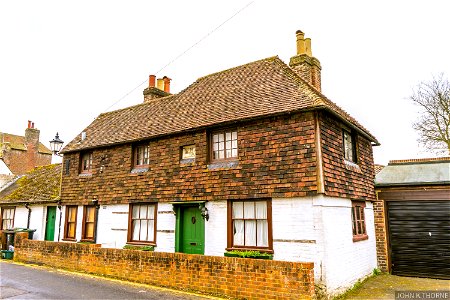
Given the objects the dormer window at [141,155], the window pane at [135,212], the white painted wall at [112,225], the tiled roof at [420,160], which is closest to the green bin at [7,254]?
the white painted wall at [112,225]

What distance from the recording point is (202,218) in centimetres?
1109

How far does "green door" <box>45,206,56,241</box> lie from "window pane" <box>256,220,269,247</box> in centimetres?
1171

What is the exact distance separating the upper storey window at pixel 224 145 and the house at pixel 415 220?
19.9 ft

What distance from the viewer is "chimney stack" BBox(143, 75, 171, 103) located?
17.7 meters

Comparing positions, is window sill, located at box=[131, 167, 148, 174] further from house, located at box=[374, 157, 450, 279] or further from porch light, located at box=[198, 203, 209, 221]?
house, located at box=[374, 157, 450, 279]

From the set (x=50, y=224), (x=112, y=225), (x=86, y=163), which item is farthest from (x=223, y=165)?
(x=50, y=224)

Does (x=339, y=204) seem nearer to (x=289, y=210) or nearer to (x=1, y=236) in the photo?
(x=289, y=210)

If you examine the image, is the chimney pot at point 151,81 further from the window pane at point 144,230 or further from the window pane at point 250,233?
the window pane at point 250,233

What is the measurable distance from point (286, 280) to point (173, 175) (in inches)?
229

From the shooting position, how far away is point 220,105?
1215cm

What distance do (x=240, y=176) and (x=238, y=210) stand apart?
42.7 inches

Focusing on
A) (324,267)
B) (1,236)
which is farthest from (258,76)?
(1,236)

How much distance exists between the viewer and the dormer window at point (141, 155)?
1338cm

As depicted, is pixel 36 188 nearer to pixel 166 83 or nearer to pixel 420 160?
pixel 166 83
